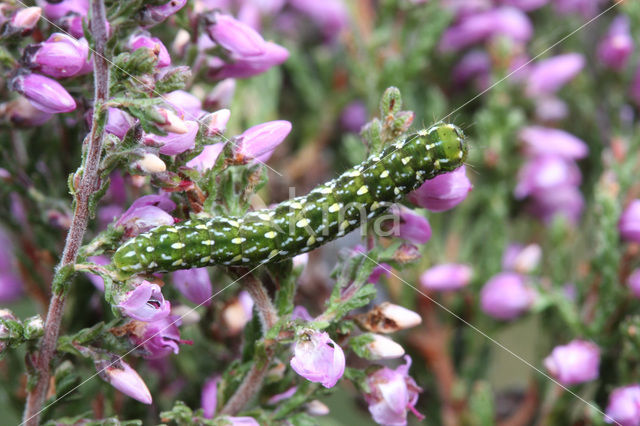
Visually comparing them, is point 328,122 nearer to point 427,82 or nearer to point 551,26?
point 427,82

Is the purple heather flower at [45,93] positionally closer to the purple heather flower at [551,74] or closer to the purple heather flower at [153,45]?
the purple heather flower at [153,45]

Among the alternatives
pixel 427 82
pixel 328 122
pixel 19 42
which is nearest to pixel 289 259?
pixel 19 42

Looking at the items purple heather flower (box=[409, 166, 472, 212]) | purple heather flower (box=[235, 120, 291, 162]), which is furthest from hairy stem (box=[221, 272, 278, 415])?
purple heather flower (box=[409, 166, 472, 212])

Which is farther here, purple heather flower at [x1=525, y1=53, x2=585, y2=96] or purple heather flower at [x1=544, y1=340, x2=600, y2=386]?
purple heather flower at [x1=525, y1=53, x2=585, y2=96]

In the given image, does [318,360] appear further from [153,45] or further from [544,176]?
[544,176]

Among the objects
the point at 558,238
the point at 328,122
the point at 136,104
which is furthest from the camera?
the point at 328,122

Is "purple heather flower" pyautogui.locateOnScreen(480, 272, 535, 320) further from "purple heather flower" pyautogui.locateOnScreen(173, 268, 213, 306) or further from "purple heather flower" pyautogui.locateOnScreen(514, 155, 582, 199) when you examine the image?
"purple heather flower" pyautogui.locateOnScreen(173, 268, 213, 306)
